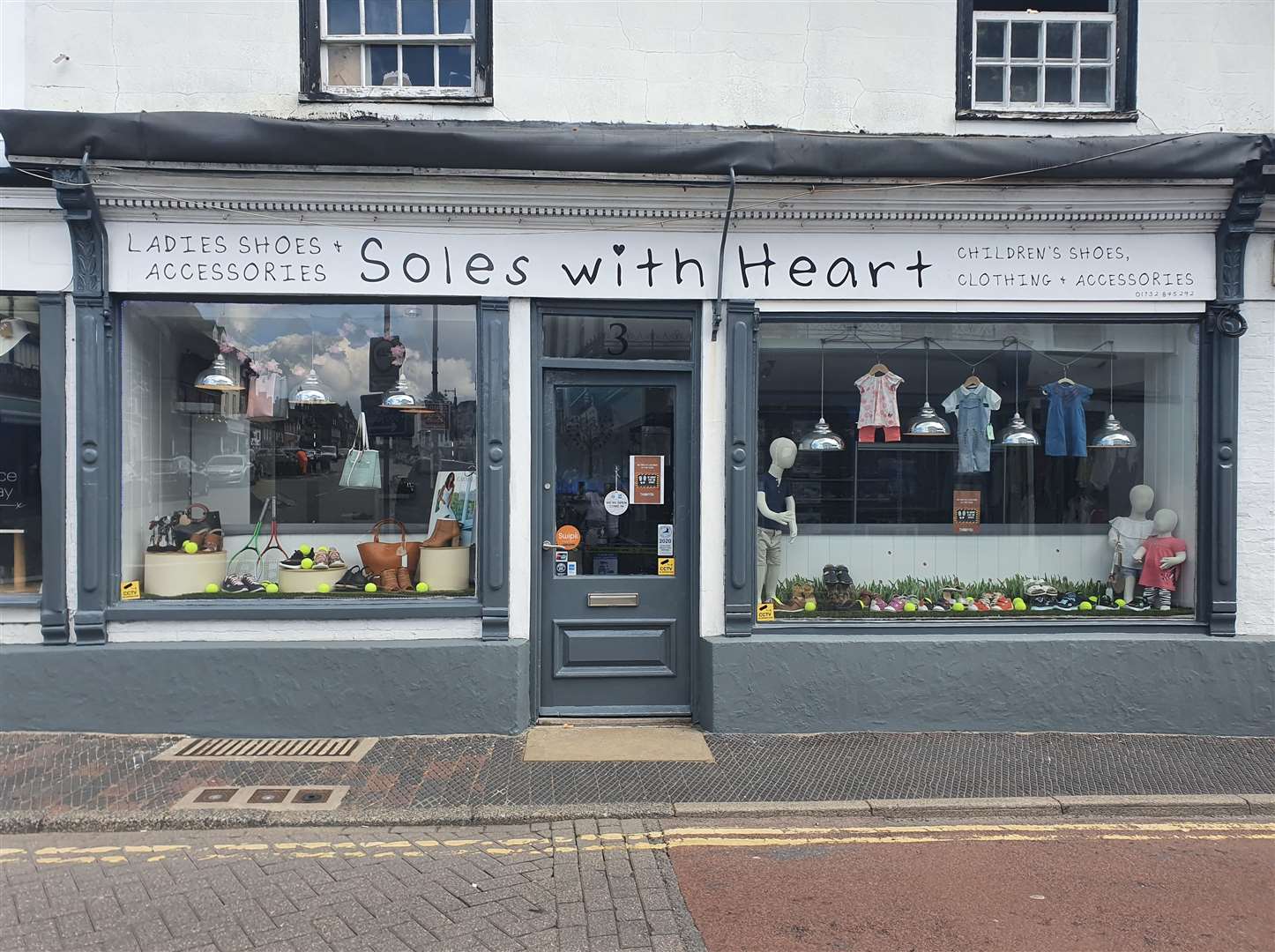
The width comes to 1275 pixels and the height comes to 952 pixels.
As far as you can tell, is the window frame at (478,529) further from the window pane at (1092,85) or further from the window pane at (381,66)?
the window pane at (1092,85)

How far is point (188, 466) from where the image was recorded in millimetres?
7180

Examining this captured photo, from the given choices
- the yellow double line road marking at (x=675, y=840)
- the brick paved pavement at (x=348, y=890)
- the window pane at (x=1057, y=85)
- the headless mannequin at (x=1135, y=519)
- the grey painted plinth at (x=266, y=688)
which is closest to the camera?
the brick paved pavement at (x=348, y=890)

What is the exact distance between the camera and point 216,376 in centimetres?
700

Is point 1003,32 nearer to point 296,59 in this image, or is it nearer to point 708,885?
point 296,59

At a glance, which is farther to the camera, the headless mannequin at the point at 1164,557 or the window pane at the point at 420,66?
the headless mannequin at the point at 1164,557

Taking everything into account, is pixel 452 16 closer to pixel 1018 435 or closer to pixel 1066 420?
pixel 1018 435

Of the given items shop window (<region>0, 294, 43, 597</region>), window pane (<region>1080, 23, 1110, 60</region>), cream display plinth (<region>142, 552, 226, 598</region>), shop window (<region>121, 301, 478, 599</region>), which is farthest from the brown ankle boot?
window pane (<region>1080, 23, 1110, 60</region>)

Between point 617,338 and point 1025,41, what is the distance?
410 cm

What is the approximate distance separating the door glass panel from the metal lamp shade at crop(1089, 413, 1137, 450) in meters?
3.63

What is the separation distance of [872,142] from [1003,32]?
1790 mm

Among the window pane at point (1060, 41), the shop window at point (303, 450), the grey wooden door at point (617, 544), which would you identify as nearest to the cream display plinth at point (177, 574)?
the shop window at point (303, 450)

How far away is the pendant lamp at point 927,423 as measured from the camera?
285 inches

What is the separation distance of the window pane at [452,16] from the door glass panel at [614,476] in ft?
9.69

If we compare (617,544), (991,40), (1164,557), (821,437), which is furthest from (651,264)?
(1164,557)
